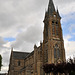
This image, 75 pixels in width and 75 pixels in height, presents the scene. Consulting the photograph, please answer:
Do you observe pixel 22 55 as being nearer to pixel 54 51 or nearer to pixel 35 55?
pixel 35 55

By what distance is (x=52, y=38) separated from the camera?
54438mm

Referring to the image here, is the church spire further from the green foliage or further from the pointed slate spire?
the green foliage

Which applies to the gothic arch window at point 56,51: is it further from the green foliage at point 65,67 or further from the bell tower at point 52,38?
the green foliage at point 65,67

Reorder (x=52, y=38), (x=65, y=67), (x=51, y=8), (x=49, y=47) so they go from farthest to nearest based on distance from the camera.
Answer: (x=51, y=8) < (x=52, y=38) < (x=49, y=47) < (x=65, y=67)

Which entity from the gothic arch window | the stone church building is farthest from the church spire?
the gothic arch window

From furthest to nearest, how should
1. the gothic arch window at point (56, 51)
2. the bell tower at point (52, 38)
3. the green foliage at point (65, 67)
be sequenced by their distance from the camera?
1. the gothic arch window at point (56, 51)
2. the bell tower at point (52, 38)
3. the green foliage at point (65, 67)

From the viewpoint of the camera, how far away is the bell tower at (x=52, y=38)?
5175 cm

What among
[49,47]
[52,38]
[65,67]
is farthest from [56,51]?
[65,67]

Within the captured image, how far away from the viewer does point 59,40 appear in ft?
183

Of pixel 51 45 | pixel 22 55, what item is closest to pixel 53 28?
pixel 51 45

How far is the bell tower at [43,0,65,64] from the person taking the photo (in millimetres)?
51750

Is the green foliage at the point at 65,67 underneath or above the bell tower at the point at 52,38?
underneath

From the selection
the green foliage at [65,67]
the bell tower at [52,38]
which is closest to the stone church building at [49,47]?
the bell tower at [52,38]

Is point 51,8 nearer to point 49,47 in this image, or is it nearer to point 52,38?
point 52,38
